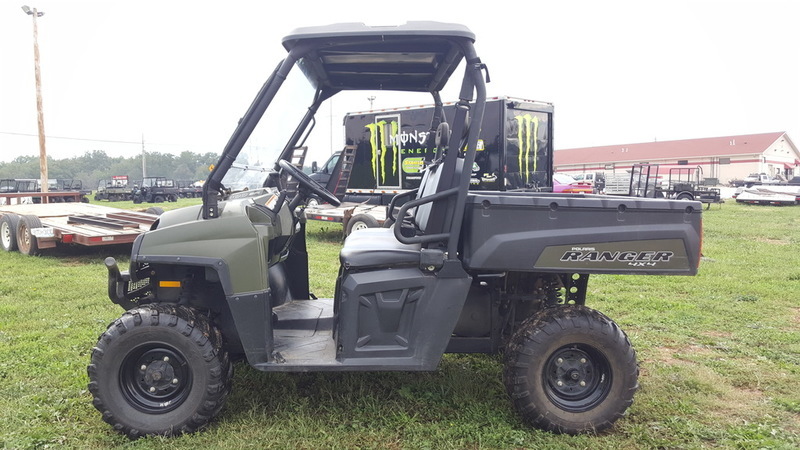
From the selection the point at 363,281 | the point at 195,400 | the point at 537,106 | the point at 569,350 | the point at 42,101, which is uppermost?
the point at 42,101

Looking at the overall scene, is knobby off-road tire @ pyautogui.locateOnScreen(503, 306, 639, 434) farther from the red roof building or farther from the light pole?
the red roof building

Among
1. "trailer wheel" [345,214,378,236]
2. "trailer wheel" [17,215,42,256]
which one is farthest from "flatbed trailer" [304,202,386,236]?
"trailer wheel" [17,215,42,256]

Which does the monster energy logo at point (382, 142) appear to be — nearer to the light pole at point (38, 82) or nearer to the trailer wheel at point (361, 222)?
the trailer wheel at point (361, 222)

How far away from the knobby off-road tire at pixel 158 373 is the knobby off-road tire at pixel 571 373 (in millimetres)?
1737

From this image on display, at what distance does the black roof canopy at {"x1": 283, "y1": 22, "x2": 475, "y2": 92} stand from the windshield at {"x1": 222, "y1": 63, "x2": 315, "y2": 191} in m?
0.14

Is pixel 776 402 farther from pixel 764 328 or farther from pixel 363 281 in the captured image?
pixel 363 281

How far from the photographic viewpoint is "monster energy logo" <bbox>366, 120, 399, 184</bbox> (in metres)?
13.6

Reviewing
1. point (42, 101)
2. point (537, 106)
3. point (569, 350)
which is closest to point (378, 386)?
point (569, 350)

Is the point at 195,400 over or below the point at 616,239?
below

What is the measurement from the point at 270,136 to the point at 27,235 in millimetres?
8506

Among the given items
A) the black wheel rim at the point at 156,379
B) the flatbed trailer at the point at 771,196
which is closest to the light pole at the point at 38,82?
the black wheel rim at the point at 156,379

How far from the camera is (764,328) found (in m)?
5.31

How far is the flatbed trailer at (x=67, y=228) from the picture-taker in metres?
8.95

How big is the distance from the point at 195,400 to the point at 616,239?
101 inches
